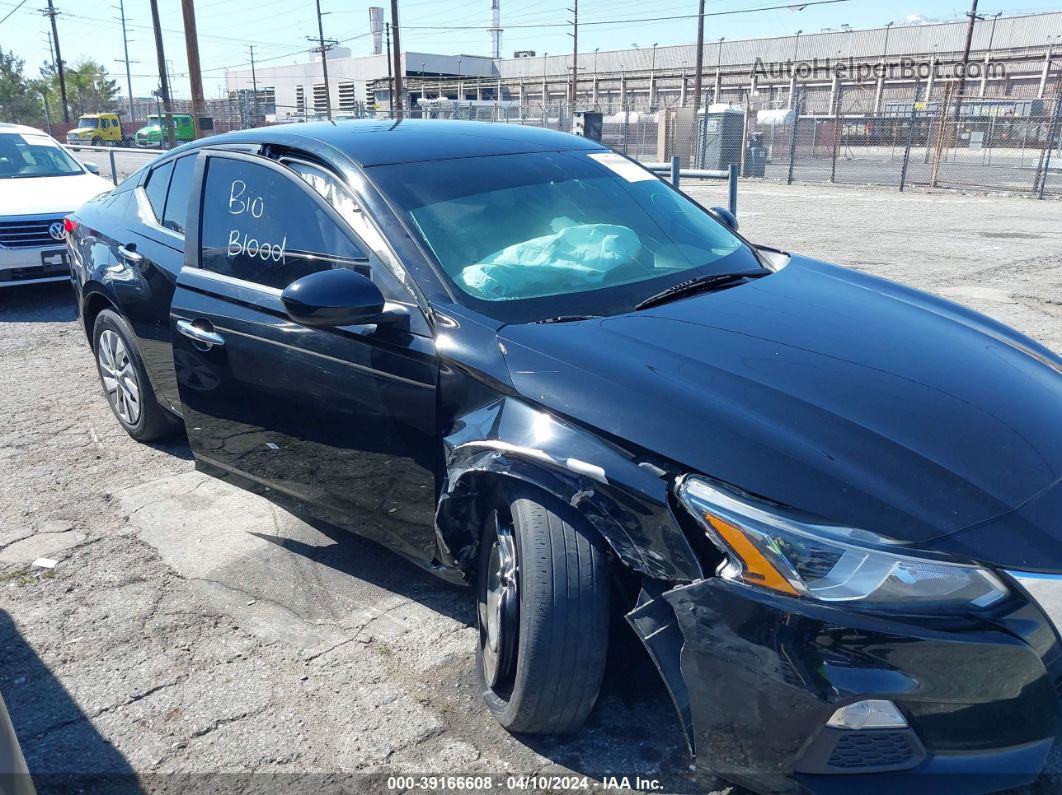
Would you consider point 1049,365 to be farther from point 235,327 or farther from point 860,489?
point 235,327

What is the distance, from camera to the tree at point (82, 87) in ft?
253

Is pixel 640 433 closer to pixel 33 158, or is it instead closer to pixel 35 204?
pixel 35 204

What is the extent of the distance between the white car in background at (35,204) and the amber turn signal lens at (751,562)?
285 inches

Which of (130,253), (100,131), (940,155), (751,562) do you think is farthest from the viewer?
(100,131)

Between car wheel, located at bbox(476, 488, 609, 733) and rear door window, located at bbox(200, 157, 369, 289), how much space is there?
1.16m

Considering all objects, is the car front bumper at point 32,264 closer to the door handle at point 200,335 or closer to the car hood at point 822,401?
the door handle at point 200,335

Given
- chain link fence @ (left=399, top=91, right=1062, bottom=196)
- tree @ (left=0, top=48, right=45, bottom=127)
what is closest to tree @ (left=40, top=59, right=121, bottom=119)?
tree @ (left=0, top=48, right=45, bottom=127)

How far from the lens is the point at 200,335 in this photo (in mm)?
3477

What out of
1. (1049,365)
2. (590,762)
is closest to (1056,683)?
(590,762)

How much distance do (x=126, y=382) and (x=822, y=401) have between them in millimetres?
3787

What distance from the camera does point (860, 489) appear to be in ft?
6.48

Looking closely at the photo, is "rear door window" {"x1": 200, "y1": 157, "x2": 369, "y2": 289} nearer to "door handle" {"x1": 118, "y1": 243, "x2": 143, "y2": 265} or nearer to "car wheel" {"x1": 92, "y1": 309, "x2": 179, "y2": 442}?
"door handle" {"x1": 118, "y1": 243, "x2": 143, "y2": 265}

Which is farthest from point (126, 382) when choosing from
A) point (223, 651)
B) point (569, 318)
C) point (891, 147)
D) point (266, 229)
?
point (891, 147)

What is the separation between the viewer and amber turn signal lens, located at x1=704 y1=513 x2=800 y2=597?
1906 mm
